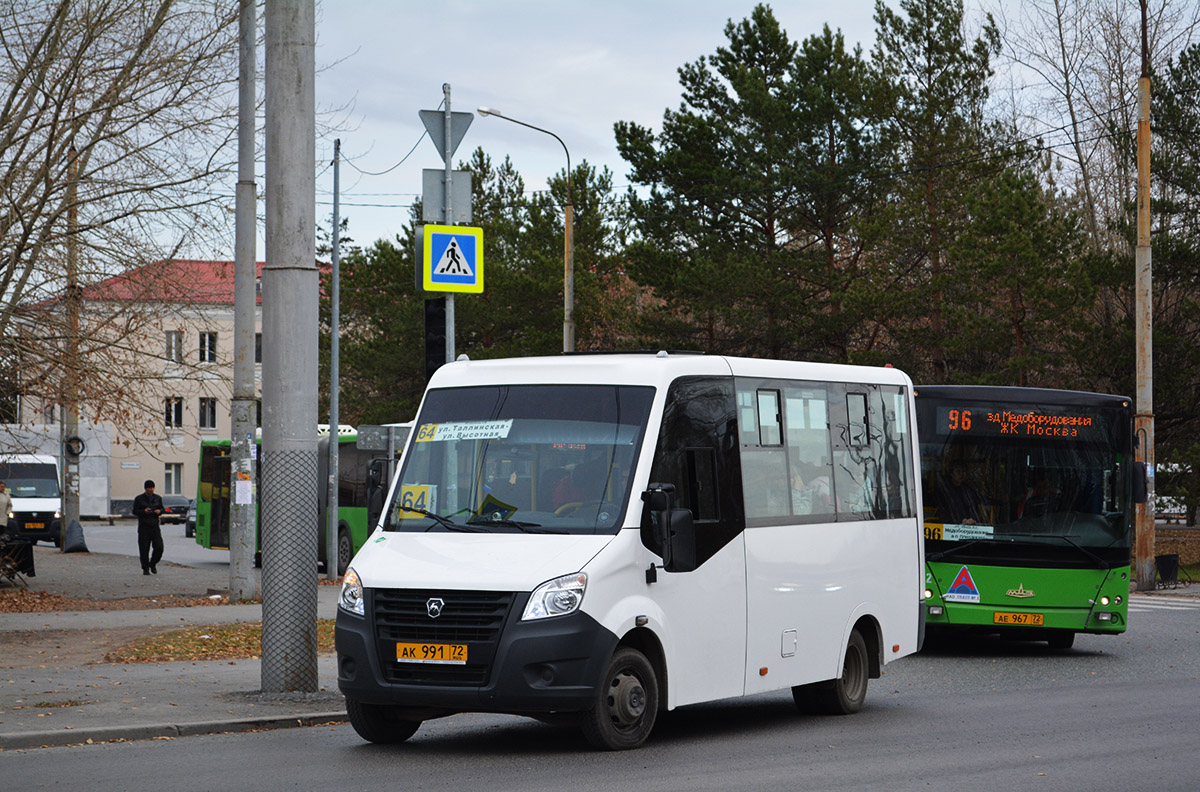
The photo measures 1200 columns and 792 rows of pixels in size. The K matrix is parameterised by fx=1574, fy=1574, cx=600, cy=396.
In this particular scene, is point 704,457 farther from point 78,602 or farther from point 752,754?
point 78,602

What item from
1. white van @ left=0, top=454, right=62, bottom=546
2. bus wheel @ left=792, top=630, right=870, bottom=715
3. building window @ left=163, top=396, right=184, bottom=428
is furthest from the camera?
white van @ left=0, top=454, right=62, bottom=546

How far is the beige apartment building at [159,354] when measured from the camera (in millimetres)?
21422

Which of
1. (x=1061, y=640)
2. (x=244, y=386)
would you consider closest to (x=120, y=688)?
(x=244, y=386)

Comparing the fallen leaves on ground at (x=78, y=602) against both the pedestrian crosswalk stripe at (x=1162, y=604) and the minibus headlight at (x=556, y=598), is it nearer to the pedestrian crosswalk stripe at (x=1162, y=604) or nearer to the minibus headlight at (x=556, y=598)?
the minibus headlight at (x=556, y=598)

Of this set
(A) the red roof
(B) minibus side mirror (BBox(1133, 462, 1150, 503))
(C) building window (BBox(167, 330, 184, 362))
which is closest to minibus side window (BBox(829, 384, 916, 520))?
(B) minibus side mirror (BBox(1133, 462, 1150, 503))

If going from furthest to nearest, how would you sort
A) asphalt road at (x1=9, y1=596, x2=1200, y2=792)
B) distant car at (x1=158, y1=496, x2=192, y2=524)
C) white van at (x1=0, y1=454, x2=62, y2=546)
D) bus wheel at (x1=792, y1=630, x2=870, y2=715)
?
1. distant car at (x1=158, y1=496, x2=192, y2=524)
2. white van at (x1=0, y1=454, x2=62, y2=546)
3. bus wheel at (x1=792, y1=630, x2=870, y2=715)
4. asphalt road at (x1=9, y1=596, x2=1200, y2=792)

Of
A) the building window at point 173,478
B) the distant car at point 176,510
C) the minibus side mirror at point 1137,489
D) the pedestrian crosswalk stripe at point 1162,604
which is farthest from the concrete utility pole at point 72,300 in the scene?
the building window at point 173,478

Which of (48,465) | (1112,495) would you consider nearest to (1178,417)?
(1112,495)

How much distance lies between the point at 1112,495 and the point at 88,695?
11.1 meters

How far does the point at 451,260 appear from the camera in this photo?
1616 cm

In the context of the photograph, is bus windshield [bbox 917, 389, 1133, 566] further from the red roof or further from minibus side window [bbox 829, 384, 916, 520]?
the red roof

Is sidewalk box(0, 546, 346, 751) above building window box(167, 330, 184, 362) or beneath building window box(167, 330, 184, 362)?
beneath

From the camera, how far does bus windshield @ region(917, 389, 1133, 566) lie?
17.5 m

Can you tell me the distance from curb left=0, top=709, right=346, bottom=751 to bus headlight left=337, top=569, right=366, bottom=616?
1.74 m
